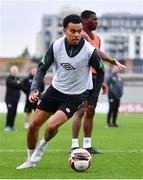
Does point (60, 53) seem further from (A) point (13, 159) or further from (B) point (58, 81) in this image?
(A) point (13, 159)

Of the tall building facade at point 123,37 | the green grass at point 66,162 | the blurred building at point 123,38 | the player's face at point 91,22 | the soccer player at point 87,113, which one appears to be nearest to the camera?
the green grass at point 66,162

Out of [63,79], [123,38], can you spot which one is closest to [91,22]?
[63,79]

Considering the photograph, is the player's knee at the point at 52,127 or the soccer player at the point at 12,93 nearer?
the player's knee at the point at 52,127

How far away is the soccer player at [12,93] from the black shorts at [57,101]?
1218 centimetres

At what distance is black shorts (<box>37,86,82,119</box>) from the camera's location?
11602 mm

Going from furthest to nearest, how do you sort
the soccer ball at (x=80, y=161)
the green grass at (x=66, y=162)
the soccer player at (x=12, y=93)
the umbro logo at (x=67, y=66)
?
the soccer player at (x=12, y=93) → the umbro logo at (x=67, y=66) → the soccer ball at (x=80, y=161) → the green grass at (x=66, y=162)

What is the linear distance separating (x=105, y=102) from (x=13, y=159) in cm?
2646

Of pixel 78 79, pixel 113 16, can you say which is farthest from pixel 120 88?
pixel 113 16

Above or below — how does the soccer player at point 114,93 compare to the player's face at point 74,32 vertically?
below

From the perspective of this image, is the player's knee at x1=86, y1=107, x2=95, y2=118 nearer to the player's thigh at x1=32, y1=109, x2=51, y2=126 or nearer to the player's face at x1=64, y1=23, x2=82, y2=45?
the player's thigh at x1=32, y1=109, x2=51, y2=126

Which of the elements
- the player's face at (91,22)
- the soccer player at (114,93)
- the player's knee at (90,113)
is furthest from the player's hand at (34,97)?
the soccer player at (114,93)

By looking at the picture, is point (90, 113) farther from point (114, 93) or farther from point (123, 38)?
point (123, 38)

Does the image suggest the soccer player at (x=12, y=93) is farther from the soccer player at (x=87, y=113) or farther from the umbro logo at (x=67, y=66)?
the umbro logo at (x=67, y=66)

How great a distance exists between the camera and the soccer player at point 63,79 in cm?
1145
